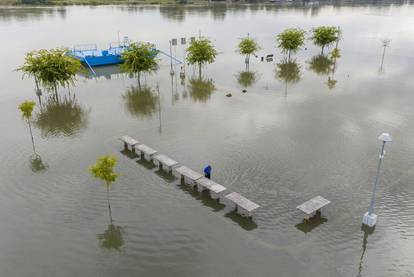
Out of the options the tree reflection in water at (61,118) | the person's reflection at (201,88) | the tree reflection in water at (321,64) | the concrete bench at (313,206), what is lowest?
the concrete bench at (313,206)

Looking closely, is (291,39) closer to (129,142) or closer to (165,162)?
(129,142)

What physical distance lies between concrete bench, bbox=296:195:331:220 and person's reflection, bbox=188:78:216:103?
1808 cm

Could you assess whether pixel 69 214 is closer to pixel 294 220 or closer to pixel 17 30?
pixel 294 220

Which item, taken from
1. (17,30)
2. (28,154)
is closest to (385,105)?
(28,154)

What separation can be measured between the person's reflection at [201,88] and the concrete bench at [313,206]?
59.3ft

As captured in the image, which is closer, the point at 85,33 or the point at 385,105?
the point at 385,105

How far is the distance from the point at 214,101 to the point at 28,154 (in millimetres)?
16657

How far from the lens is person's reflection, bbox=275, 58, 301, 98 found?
3978 cm

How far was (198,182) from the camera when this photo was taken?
1833 cm

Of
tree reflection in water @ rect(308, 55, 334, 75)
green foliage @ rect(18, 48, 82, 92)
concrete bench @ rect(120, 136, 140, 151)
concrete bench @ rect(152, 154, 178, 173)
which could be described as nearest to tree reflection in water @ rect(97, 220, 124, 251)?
concrete bench @ rect(152, 154, 178, 173)

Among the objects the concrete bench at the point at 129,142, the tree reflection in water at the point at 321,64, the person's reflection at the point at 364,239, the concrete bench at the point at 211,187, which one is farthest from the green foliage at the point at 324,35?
the person's reflection at the point at 364,239

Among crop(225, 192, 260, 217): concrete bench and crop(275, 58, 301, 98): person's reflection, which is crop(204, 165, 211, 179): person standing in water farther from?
crop(275, 58, 301, 98): person's reflection

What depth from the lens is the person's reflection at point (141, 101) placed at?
1185 inches

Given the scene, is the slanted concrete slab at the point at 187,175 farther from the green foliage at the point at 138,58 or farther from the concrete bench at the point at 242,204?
the green foliage at the point at 138,58
